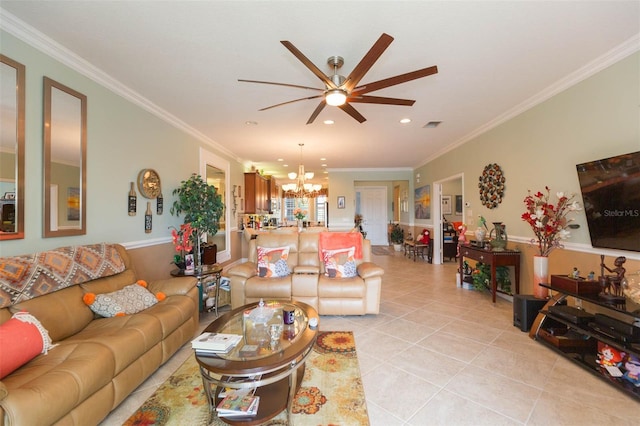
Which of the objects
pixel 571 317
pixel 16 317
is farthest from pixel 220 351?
pixel 571 317

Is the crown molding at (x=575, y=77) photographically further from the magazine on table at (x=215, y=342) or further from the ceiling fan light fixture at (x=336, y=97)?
the magazine on table at (x=215, y=342)

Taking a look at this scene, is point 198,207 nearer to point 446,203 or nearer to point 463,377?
point 463,377

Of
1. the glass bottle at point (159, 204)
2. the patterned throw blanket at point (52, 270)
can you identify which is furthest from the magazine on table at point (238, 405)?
the glass bottle at point (159, 204)

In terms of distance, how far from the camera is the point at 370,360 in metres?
2.37

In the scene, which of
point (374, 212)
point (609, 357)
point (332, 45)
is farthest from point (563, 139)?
point (374, 212)

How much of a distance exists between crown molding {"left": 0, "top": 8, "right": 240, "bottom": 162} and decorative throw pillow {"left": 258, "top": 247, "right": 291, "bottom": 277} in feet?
7.54

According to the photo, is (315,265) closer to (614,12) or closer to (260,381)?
(260,381)

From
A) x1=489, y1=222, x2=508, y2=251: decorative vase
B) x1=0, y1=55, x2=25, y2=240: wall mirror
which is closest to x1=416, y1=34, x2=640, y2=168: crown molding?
x1=489, y1=222, x2=508, y2=251: decorative vase

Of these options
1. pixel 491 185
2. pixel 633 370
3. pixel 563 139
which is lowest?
pixel 633 370

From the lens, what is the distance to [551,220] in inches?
A: 115

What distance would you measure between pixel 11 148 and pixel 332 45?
8.52 ft

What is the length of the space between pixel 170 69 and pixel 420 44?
234 centimetres

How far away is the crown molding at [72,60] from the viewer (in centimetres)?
196

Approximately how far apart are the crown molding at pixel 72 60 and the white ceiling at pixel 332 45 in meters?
0.03
